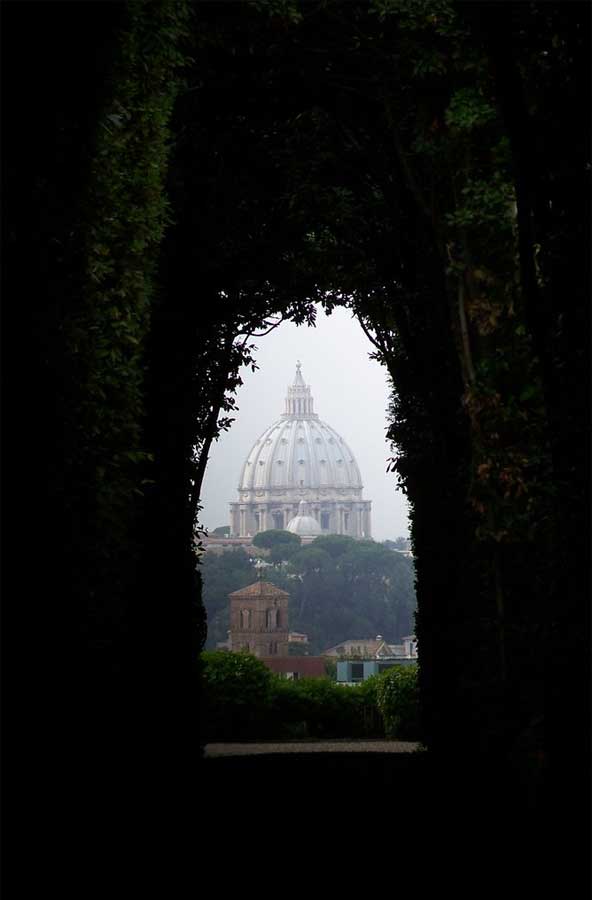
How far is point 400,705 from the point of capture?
37125 mm

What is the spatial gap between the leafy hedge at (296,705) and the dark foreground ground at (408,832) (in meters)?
16.1

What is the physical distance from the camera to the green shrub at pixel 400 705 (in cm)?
3638

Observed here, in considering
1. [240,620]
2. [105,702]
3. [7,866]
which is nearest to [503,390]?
[105,702]

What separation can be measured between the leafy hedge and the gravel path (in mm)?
1147

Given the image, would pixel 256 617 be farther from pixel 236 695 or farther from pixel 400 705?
pixel 400 705

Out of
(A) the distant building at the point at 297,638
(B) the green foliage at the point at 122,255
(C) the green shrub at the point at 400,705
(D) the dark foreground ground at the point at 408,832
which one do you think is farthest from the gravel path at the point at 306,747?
(A) the distant building at the point at 297,638

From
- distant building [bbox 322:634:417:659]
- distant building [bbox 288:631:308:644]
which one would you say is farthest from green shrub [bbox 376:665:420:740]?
distant building [bbox 288:631:308:644]

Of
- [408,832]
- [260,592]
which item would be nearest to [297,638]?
[260,592]

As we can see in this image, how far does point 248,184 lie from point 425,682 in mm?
8843

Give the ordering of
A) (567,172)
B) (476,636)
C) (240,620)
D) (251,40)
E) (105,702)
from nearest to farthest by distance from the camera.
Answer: (567,172)
(105,702)
(476,636)
(251,40)
(240,620)

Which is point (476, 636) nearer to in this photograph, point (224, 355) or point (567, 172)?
point (567, 172)

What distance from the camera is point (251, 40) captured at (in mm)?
19422

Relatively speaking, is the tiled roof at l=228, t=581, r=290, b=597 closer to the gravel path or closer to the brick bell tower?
the brick bell tower

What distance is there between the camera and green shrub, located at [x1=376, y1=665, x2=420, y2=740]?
119 feet
